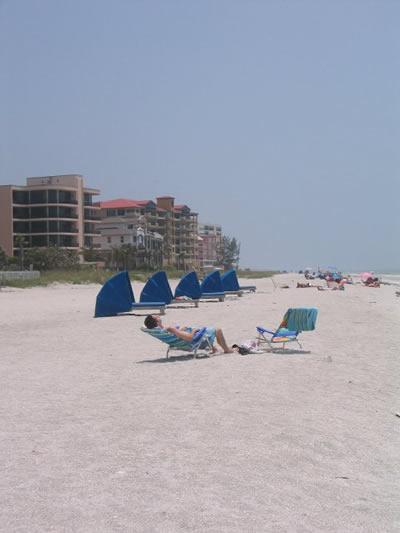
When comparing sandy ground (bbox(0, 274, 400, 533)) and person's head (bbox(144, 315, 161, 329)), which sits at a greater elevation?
person's head (bbox(144, 315, 161, 329))

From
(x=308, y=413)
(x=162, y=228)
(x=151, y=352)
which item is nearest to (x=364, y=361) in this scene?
(x=151, y=352)

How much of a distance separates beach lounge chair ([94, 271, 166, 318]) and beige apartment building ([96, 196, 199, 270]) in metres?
73.8

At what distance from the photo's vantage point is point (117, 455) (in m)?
5.38

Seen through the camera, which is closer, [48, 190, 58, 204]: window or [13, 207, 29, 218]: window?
[13, 207, 29, 218]: window

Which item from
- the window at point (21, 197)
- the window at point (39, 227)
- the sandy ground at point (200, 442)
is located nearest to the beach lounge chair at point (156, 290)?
the sandy ground at point (200, 442)

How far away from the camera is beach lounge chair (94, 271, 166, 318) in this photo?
19.4m

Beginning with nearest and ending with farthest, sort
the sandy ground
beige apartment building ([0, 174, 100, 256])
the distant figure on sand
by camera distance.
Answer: the sandy ground → the distant figure on sand → beige apartment building ([0, 174, 100, 256])

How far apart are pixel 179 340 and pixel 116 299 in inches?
359

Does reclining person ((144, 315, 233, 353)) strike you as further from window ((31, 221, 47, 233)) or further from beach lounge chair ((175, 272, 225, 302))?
window ((31, 221, 47, 233))

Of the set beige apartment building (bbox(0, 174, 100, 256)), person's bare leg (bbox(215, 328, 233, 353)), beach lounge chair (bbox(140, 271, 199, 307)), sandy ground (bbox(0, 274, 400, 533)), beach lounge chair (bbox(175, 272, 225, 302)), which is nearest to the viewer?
sandy ground (bbox(0, 274, 400, 533))

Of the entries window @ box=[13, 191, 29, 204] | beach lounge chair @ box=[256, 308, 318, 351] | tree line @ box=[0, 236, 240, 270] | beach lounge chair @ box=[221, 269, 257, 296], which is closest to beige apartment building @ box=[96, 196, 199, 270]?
tree line @ box=[0, 236, 240, 270]

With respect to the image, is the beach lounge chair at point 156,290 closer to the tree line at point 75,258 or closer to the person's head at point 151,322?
the person's head at point 151,322

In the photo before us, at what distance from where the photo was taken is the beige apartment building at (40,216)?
78.8 metres

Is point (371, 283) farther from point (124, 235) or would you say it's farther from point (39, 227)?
point (124, 235)
